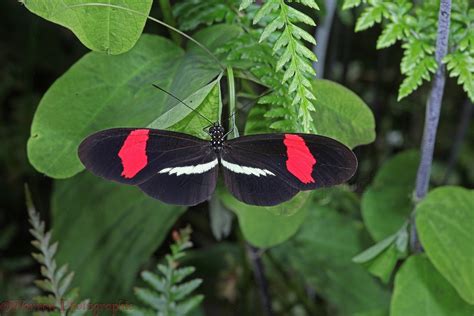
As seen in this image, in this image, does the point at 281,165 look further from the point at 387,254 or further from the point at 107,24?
the point at 387,254

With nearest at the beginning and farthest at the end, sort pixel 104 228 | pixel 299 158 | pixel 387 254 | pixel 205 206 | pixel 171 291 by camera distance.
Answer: pixel 299 158 < pixel 171 291 < pixel 387 254 < pixel 104 228 < pixel 205 206

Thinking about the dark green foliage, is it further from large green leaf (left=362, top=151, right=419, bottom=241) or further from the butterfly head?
large green leaf (left=362, top=151, right=419, bottom=241)

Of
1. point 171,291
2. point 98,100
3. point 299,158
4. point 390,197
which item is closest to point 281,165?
point 299,158

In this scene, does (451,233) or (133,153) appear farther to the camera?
(451,233)

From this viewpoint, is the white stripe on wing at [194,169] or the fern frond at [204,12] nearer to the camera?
the white stripe on wing at [194,169]

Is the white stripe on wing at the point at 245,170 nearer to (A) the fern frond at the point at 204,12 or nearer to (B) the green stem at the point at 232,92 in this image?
(B) the green stem at the point at 232,92

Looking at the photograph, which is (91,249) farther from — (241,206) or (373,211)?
(373,211)

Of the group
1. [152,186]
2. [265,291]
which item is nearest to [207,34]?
[152,186]

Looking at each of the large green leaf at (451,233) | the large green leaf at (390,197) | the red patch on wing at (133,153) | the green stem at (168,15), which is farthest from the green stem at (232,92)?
the large green leaf at (390,197)
